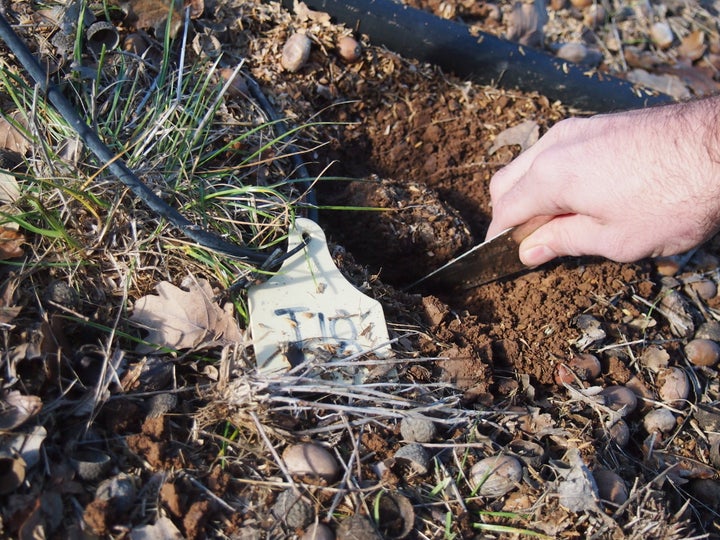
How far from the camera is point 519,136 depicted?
8.34ft

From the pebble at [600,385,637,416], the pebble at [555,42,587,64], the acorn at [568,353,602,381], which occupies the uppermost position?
the pebble at [555,42,587,64]

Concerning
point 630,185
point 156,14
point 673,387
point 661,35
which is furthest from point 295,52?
point 661,35

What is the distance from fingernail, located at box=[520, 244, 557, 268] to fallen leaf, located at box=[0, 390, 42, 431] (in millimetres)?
1464

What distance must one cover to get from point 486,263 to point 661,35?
2031 millimetres

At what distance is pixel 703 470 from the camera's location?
A: 71.9 inches

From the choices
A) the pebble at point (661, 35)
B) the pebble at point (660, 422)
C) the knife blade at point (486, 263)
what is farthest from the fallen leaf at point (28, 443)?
the pebble at point (661, 35)

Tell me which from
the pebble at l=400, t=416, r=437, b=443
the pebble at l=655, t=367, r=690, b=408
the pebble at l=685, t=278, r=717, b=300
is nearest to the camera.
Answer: the pebble at l=400, t=416, r=437, b=443

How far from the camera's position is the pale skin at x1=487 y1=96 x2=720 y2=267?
1.78 m

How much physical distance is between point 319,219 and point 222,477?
1024 mm

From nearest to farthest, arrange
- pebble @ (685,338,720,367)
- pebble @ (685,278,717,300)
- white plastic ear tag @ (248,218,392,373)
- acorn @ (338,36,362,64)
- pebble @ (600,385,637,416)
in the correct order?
white plastic ear tag @ (248,218,392,373), pebble @ (600,385,637,416), pebble @ (685,338,720,367), pebble @ (685,278,717,300), acorn @ (338,36,362,64)

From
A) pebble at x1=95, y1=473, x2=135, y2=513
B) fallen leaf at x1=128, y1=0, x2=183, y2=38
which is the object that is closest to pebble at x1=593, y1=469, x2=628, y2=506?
pebble at x1=95, y1=473, x2=135, y2=513

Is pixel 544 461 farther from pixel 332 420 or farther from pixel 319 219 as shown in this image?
pixel 319 219

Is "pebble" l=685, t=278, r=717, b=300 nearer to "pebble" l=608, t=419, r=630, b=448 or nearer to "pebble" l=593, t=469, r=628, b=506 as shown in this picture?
"pebble" l=608, t=419, r=630, b=448

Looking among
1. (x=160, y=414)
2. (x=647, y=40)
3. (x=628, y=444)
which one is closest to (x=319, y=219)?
(x=160, y=414)
